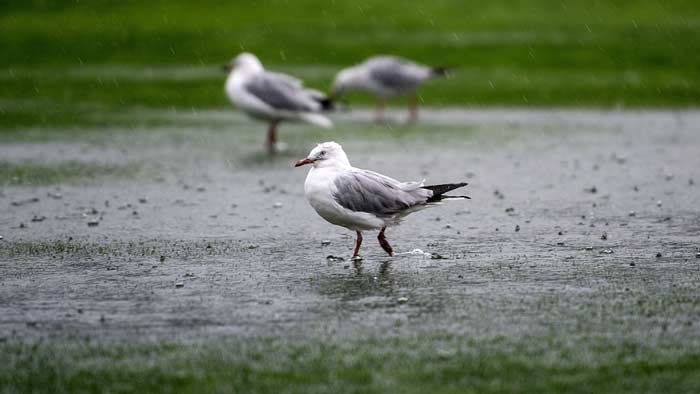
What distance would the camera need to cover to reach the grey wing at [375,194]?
30.9 ft

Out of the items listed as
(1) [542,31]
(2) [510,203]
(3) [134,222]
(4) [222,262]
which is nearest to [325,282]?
(4) [222,262]

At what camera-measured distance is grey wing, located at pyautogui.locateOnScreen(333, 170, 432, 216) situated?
30.9ft

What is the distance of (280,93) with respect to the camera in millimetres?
18953

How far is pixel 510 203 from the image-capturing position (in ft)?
41.7

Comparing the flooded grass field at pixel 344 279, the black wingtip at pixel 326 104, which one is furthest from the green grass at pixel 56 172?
the black wingtip at pixel 326 104

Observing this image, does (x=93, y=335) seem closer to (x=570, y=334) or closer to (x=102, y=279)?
(x=102, y=279)

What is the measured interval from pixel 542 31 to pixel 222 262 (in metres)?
23.7

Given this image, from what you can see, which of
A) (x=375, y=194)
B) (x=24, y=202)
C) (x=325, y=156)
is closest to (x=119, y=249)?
(x=325, y=156)

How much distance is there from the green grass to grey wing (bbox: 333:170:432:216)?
6192 millimetres

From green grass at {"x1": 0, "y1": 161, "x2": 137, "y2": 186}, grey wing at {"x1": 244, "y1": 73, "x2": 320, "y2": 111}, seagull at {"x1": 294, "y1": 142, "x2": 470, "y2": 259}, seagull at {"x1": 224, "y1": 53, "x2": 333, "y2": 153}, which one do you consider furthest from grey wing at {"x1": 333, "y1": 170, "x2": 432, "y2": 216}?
grey wing at {"x1": 244, "y1": 73, "x2": 320, "y2": 111}

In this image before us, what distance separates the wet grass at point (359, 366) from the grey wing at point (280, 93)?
40.1 ft

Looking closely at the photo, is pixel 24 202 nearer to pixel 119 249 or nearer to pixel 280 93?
pixel 119 249

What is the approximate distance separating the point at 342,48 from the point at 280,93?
1091cm

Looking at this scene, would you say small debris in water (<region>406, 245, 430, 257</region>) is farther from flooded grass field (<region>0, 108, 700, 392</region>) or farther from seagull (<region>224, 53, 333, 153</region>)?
seagull (<region>224, 53, 333, 153</region>)
